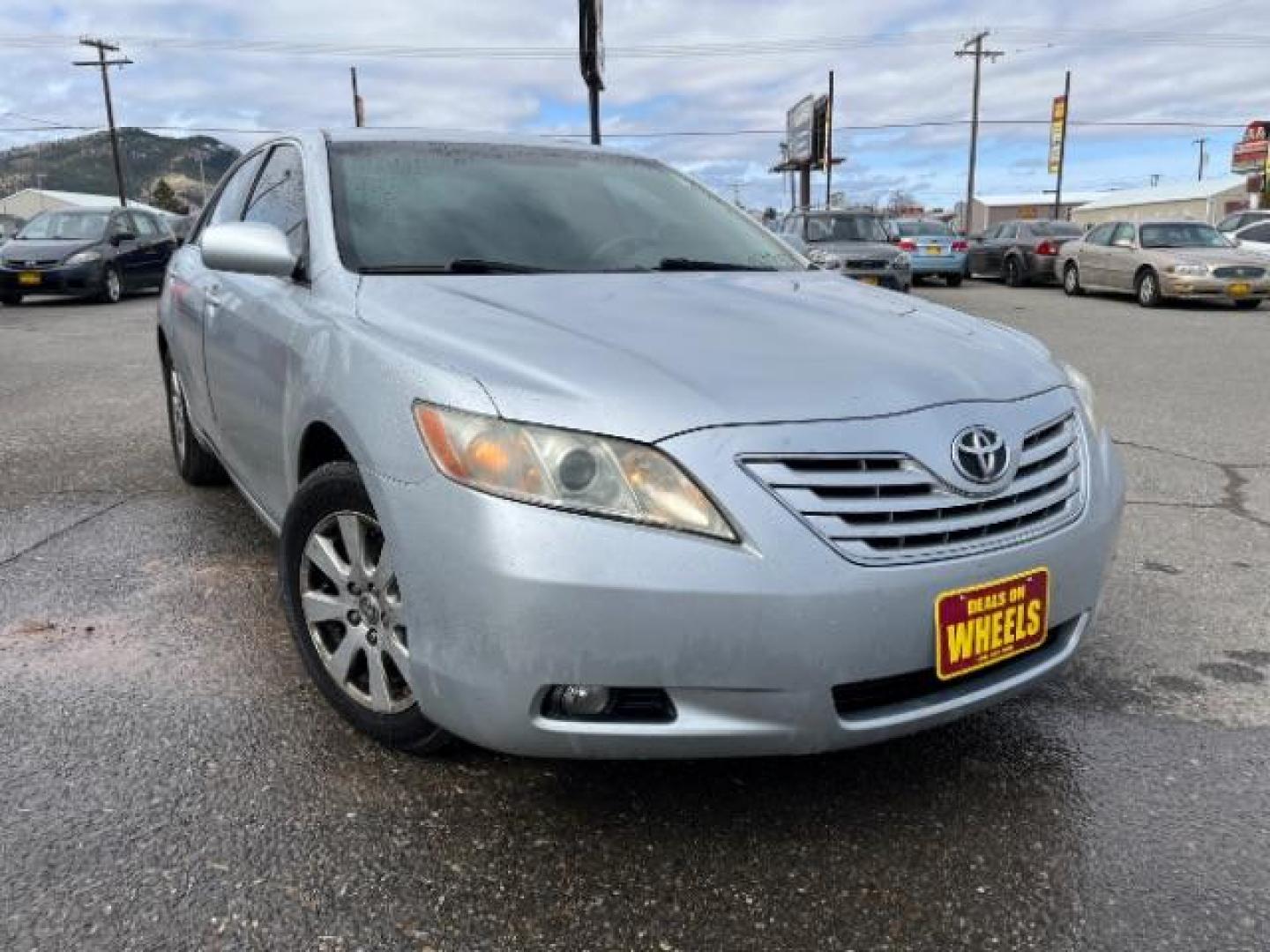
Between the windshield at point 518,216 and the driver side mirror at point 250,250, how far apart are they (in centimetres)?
16

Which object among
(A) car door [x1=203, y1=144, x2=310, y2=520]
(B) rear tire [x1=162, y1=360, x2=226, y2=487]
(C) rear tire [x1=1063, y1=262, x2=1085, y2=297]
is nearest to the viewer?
(A) car door [x1=203, y1=144, x2=310, y2=520]

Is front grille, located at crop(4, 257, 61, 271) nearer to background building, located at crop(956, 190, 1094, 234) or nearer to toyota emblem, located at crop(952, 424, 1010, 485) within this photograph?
toyota emblem, located at crop(952, 424, 1010, 485)

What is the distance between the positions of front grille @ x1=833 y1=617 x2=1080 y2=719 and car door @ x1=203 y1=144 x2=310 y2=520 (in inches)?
65.1

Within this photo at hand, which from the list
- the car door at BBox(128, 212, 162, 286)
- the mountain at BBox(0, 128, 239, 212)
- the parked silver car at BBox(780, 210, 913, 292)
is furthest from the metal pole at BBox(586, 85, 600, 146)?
the mountain at BBox(0, 128, 239, 212)

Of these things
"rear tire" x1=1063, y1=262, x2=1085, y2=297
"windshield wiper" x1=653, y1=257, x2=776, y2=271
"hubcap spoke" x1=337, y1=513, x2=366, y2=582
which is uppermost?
"windshield wiper" x1=653, y1=257, x2=776, y2=271

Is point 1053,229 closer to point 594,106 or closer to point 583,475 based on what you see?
point 594,106

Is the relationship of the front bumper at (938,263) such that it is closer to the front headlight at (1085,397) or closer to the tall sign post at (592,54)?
the tall sign post at (592,54)

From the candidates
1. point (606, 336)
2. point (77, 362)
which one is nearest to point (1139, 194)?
point (77, 362)

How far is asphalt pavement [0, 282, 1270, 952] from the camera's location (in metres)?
1.96

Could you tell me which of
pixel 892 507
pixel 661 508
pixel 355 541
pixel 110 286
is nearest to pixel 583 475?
pixel 661 508

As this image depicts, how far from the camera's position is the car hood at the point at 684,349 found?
1997 mm

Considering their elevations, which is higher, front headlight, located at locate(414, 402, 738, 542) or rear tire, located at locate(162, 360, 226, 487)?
front headlight, located at locate(414, 402, 738, 542)

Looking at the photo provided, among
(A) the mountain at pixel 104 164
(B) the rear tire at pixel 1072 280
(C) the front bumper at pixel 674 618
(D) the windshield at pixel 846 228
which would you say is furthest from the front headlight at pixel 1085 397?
(A) the mountain at pixel 104 164

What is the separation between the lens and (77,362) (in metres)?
10.1
